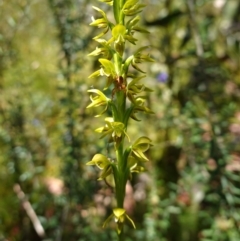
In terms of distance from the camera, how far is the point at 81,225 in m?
2.74

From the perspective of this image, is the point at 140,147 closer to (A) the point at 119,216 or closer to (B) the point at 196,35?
(A) the point at 119,216

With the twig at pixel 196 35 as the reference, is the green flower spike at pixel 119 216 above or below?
below

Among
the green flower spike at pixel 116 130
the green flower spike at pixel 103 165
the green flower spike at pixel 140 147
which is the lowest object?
the green flower spike at pixel 103 165

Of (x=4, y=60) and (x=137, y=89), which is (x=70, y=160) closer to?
(x=4, y=60)

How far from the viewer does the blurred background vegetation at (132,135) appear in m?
2.55

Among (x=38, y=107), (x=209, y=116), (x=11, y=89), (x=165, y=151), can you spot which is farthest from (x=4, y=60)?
(x=165, y=151)

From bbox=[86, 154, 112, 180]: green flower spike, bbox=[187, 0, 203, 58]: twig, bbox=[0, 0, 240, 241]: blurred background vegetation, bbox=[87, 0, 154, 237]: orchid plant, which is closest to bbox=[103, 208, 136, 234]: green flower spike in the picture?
bbox=[87, 0, 154, 237]: orchid plant

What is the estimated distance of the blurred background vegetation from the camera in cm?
Answer: 255

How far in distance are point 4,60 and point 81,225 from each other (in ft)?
3.87

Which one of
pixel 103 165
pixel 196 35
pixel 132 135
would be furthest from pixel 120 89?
pixel 132 135

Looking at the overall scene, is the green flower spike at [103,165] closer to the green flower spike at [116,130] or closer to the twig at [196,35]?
the green flower spike at [116,130]

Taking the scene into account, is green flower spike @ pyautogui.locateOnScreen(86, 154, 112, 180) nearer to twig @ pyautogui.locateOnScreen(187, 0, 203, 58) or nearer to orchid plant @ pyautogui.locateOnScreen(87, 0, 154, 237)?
orchid plant @ pyautogui.locateOnScreen(87, 0, 154, 237)

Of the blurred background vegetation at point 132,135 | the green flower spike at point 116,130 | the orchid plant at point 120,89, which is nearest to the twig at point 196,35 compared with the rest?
the blurred background vegetation at point 132,135

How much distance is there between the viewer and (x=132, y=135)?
Result: 12.4ft
